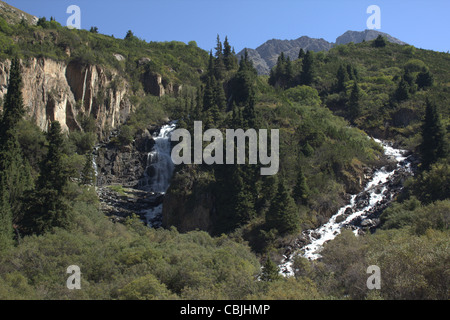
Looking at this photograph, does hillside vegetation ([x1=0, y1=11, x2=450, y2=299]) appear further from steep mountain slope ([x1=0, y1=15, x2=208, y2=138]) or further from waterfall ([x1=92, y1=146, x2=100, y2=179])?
waterfall ([x1=92, y1=146, x2=100, y2=179])

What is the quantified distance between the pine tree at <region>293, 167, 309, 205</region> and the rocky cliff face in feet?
118

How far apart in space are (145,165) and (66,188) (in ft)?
86.8

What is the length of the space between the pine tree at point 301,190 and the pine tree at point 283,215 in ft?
12.2

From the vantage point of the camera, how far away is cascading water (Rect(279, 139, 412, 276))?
3525 centimetres

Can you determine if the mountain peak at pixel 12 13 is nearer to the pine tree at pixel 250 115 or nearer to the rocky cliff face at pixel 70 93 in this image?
the rocky cliff face at pixel 70 93

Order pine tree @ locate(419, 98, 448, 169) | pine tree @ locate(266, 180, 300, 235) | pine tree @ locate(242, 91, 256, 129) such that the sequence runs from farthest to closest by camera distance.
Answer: pine tree @ locate(242, 91, 256, 129) < pine tree @ locate(419, 98, 448, 169) < pine tree @ locate(266, 180, 300, 235)

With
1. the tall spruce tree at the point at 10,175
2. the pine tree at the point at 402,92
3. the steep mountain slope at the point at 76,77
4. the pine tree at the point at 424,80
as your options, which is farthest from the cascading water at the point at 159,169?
the pine tree at the point at 424,80

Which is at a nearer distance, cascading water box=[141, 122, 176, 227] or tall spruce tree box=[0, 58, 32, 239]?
tall spruce tree box=[0, 58, 32, 239]

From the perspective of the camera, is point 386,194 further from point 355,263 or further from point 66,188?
point 66,188

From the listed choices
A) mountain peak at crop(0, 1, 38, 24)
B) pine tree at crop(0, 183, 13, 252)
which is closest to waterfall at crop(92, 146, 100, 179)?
pine tree at crop(0, 183, 13, 252)

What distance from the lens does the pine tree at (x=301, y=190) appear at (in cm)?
4184

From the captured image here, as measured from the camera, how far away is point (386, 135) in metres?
62.5
